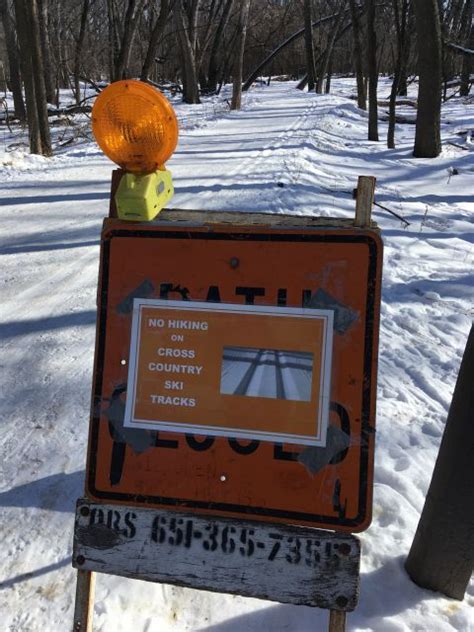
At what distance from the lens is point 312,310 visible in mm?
1718

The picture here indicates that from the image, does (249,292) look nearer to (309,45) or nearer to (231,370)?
(231,370)

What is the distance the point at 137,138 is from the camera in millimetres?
1652

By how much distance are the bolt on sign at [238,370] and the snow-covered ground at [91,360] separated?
1.92 feet

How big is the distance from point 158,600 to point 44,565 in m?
0.49

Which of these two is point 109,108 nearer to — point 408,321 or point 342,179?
point 408,321

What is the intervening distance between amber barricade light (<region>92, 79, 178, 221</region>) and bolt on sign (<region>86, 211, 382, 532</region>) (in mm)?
96

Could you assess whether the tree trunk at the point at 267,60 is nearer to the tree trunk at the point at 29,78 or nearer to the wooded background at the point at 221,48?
the wooded background at the point at 221,48

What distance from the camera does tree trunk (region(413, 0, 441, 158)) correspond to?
1241cm

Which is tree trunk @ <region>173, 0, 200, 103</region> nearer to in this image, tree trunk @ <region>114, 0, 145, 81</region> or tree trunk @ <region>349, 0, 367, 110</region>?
tree trunk @ <region>114, 0, 145, 81</region>

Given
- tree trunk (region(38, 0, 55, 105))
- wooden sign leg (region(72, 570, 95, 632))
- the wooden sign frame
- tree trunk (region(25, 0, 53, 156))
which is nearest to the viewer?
the wooden sign frame

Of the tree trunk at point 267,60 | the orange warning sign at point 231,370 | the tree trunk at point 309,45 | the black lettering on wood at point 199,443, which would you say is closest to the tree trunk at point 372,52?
the orange warning sign at point 231,370

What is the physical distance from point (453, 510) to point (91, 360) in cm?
252

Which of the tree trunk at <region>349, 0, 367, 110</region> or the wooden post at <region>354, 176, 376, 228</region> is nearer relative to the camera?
the wooden post at <region>354, 176, 376, 228</region>

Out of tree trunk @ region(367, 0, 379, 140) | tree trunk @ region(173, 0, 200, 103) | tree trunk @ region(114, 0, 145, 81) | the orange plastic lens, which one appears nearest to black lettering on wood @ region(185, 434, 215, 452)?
the orange plastic lens
